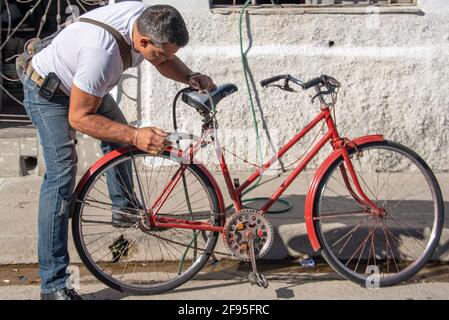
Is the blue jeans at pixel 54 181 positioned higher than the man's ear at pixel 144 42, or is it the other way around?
the man's ear at pixel 144 42

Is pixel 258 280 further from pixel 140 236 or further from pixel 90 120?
pixel 90 120

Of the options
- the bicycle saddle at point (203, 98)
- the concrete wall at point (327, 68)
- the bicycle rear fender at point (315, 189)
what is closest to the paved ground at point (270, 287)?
the bicycle rear fender at point (315, 189)

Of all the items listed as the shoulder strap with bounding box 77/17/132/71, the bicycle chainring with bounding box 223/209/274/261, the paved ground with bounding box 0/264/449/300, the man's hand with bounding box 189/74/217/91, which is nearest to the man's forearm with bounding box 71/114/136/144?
the shoulder strap with bounding box 77/17/132/71

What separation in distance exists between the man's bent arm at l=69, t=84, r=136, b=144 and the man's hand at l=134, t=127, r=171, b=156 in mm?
51

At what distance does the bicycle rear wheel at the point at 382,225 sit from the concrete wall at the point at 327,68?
1.88 ft

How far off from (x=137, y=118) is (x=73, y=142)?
2.10m

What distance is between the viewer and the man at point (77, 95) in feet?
11.1

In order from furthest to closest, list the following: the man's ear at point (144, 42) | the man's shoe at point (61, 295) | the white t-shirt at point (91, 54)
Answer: the man's shoe at point (61, 295) → the man's ear at point (144, 42) → the white t-shirt at point (91, 54)

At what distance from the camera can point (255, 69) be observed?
5672mm

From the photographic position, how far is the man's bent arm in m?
3.38

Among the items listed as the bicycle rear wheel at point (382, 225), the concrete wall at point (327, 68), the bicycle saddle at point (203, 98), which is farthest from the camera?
the concrete wall at point (327, 68)

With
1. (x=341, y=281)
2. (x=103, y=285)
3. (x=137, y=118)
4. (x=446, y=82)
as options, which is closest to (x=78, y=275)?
(x=103, y=285)

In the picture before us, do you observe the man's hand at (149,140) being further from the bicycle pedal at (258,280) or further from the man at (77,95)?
the bicycle pedal at (258,280)
